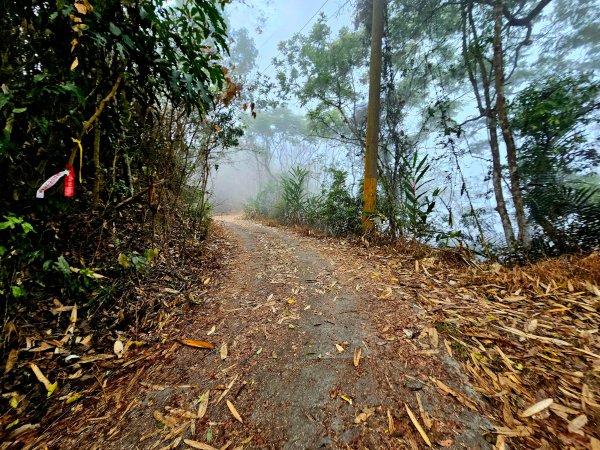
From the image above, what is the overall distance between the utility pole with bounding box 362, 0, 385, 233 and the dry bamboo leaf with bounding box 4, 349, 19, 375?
4.14 metres

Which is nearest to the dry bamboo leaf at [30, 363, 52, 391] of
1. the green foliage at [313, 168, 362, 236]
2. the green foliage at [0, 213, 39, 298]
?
the green foliage at [0, 213, 39, 298]

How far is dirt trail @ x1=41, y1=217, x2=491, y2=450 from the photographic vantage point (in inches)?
42.1

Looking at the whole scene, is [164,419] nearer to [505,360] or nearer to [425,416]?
[425,416]

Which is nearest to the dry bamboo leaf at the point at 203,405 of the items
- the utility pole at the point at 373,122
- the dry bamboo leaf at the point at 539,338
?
the dry bamboo leaf at the point at 539,338

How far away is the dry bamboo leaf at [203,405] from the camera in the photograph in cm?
122

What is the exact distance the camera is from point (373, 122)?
A: 4617 mm

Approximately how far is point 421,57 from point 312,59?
3.27m

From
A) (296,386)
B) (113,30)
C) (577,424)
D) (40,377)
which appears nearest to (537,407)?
(577,424)

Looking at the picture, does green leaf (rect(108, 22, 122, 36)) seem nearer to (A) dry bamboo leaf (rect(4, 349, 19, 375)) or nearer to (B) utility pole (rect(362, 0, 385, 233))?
(A) dry bamboo leaf (rect(4, 349, 19, 375))

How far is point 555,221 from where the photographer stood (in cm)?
300

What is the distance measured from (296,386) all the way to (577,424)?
118cm

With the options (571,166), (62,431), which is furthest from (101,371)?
(571,166)

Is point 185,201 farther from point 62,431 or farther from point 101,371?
point 62,431

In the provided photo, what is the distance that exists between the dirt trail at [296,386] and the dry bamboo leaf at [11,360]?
0.50 meters
